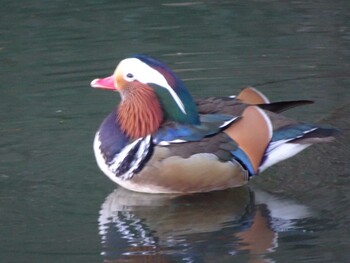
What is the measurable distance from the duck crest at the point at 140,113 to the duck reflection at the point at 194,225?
13.4 inches

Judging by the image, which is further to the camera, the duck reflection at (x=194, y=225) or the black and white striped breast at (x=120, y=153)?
the black and white striped breast at (x=120, y=153)

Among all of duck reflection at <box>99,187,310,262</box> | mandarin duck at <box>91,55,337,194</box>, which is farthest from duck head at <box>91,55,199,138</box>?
duck reflection at <box>99,187,310,262</box>

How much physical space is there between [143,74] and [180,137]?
426 mm

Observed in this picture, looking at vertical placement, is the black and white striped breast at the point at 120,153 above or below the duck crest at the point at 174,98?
below

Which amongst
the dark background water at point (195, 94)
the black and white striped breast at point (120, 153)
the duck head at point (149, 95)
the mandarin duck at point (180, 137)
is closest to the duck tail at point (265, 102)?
the mandarin duck at point (180, 137)

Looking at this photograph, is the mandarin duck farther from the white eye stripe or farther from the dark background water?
the dark background water

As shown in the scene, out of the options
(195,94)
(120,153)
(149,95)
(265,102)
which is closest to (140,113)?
(149,95)

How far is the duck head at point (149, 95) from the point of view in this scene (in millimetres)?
6176

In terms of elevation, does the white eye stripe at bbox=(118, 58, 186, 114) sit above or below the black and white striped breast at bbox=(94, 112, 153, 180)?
above

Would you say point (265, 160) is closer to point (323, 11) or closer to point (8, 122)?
point (8, 122)

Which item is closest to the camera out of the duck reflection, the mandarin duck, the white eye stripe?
the duck reflection

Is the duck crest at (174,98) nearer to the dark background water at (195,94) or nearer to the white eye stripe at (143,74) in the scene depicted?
the white eye stripe at (143,74)

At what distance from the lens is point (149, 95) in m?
6.30

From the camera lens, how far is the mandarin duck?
6082mm
